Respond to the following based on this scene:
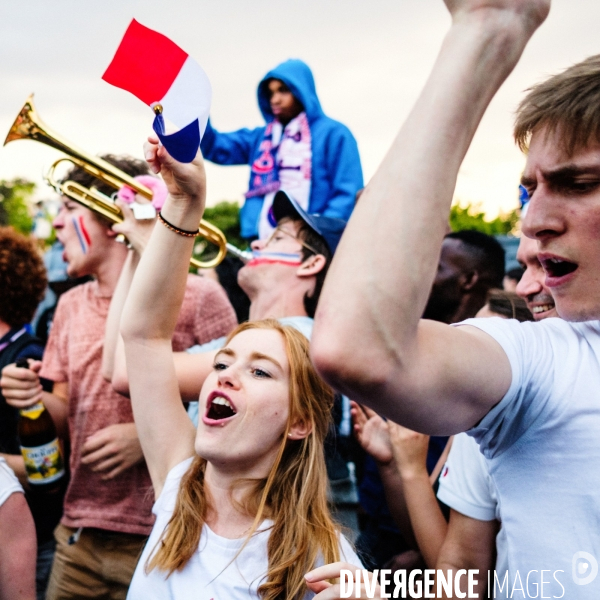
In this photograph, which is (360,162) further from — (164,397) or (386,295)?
(386,295)

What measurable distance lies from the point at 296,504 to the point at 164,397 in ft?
1.83

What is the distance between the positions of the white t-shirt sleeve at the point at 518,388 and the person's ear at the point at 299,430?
102 centimetres

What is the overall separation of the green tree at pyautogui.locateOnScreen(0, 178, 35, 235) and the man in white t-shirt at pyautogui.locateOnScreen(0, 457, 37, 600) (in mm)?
28995

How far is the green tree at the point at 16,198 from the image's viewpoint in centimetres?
2974

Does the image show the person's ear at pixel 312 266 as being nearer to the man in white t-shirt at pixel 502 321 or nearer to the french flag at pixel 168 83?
the french flag at pixel 168 83

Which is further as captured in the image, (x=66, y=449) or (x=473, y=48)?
(x=66, y=449)

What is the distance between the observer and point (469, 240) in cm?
415

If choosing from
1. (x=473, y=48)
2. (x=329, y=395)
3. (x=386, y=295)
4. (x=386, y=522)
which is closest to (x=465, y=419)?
(x=386, y=295)

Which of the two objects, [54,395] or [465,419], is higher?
[465,419]

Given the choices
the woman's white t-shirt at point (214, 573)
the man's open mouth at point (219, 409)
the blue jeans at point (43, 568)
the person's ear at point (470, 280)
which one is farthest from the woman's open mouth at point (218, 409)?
the person's ear at point (470, 280)

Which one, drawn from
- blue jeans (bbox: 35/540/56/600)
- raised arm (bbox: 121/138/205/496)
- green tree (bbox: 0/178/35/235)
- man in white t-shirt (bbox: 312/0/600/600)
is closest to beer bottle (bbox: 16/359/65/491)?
blue jeans (bbox: 35/540/56/600)

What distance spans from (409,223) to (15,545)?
6.71 ft

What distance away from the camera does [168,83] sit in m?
1.49

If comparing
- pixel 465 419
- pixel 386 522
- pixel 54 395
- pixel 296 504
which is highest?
pixel 465 419
